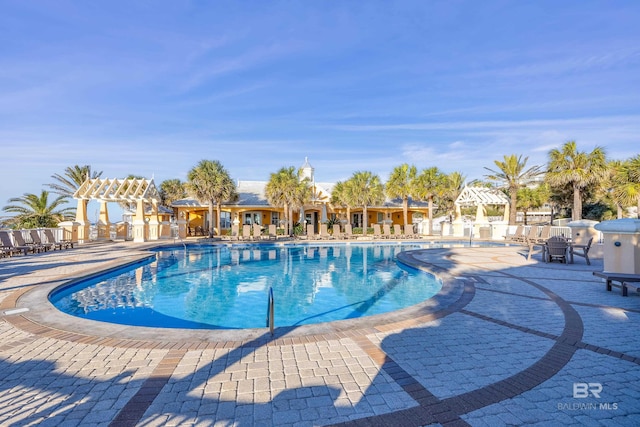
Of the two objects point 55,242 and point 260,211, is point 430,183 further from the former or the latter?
point 55,242

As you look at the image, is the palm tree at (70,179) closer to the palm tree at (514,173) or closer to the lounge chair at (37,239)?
the lounge chair at (37,239)

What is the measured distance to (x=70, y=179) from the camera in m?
29.7

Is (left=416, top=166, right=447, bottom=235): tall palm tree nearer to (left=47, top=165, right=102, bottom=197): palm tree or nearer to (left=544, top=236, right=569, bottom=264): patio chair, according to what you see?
(left=544, top=236, right=569, bottom=264): patio chair

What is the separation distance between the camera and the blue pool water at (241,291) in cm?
751

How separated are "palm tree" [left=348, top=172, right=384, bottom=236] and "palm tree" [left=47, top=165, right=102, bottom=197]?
2267 centimetres

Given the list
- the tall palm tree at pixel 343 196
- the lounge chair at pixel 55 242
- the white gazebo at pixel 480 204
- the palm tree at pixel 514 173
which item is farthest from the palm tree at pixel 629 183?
the lounge chair at pixel 55 242

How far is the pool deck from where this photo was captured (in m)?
2.84

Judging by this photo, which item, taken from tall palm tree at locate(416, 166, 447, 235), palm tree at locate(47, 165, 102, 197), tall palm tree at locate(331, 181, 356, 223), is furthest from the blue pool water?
palm tree at locate(47, 165, 102, 197)

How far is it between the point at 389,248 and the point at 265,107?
48.1 ft

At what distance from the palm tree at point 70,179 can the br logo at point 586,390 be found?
108 feet

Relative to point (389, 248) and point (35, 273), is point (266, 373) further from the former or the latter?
point (389, 248)

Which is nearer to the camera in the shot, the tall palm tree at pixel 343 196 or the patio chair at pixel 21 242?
the patio chair at pixel 21 242

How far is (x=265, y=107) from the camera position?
2567 centimetres

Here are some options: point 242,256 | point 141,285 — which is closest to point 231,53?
point 242,256
